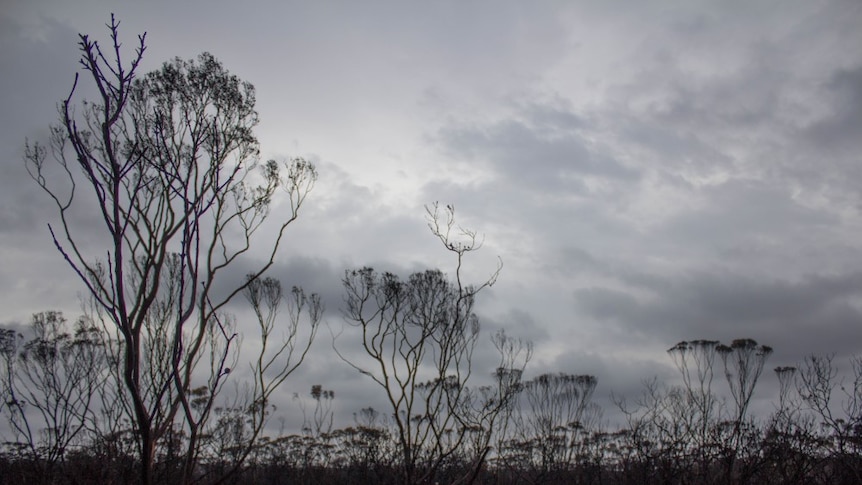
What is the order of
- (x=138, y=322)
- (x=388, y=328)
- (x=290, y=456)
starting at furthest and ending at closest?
(x=290, y=456)
(x=388, y=328)
(x=138, y=322)

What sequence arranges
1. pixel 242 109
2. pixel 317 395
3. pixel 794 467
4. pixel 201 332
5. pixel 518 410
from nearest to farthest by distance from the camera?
pixel 201 332, pixel 242 109, pixel 794 467, pixel 317 395, pixel 518 410

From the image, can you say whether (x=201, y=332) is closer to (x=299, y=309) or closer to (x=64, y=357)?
(x=299, y=309)

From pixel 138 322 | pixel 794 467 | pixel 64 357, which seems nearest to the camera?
pixel 138 322

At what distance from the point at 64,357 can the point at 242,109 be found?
1401 cm

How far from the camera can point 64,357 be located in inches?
650

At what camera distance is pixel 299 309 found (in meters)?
12.8

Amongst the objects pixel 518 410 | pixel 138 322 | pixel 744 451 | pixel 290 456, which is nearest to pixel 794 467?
pixel 744 451

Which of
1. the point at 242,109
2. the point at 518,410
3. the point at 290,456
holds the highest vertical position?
the point at 242,109

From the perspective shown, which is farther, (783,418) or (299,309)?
(783,418)

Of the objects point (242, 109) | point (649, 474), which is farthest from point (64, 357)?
point (649, 474)

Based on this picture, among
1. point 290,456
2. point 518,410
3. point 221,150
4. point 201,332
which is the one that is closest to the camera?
point 201,332

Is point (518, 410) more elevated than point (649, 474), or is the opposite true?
point (518, 410)

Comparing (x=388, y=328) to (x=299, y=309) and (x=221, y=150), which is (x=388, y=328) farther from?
(x=221, y=150)

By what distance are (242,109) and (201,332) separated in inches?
121
